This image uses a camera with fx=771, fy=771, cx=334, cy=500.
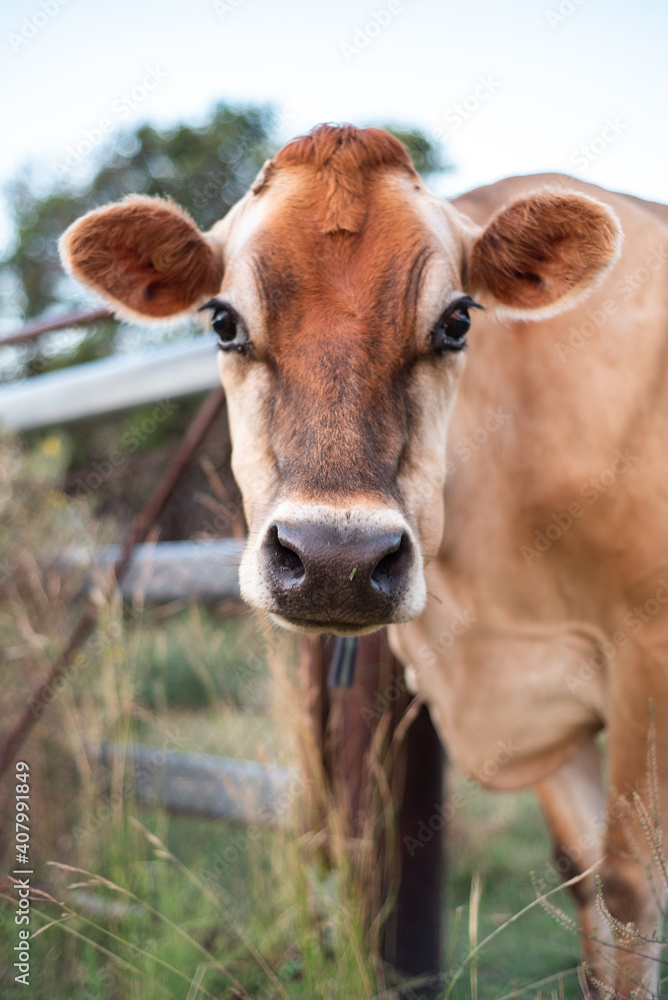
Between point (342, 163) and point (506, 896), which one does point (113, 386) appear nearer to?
point (342, 163)

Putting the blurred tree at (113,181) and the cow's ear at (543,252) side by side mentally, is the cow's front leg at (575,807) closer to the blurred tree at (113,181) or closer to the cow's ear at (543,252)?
the cow's ear at (543,252)

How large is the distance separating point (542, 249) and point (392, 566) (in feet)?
3.77

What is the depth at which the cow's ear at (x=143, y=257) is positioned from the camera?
2.17 metres

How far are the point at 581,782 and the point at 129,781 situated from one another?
1894mm

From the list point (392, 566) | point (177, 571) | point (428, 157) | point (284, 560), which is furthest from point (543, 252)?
point (428, 157)

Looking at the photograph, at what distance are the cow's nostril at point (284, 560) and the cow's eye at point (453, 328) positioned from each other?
722mm

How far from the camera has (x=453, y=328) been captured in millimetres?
2018

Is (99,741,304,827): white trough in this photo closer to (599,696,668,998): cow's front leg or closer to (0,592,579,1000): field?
(0,592,579,1000): field

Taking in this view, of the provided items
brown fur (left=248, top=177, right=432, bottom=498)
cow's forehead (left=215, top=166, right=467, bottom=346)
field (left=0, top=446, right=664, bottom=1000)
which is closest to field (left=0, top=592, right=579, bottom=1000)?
field (left=0, top=446, right=664, bottom=1000)

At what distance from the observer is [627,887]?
212 cm

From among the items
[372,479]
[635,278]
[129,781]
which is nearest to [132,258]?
[372,479]

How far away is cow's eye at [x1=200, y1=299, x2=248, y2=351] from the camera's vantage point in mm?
1985

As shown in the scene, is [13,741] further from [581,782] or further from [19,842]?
[581,782]

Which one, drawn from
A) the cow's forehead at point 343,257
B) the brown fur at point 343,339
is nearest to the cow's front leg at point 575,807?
the brown fur at point 343,339
